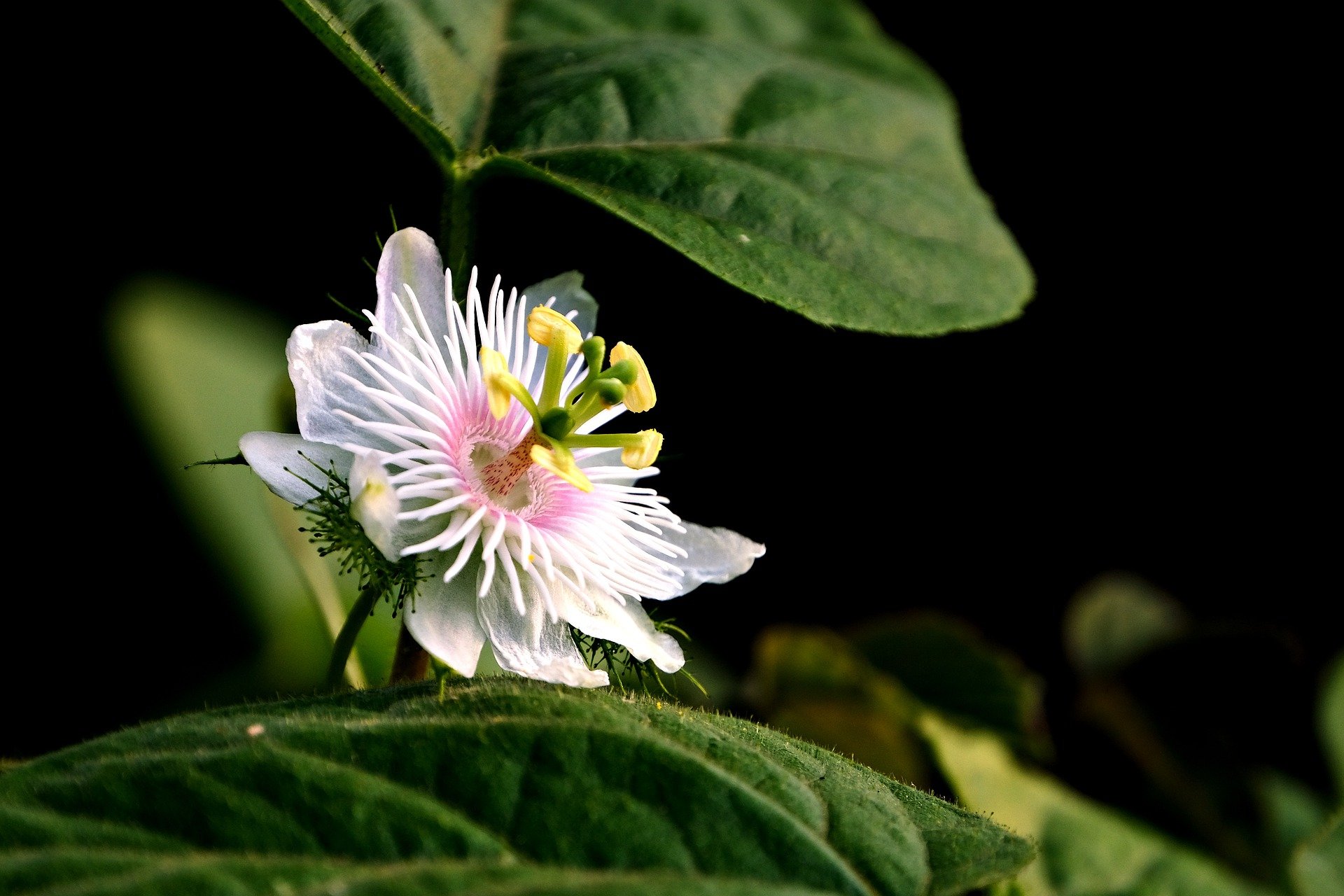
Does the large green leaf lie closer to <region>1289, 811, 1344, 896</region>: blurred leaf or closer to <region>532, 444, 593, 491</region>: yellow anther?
<region>1289, 811, 1344, 896</region>: blurred leaf

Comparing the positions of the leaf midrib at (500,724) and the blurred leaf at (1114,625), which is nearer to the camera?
the leaf midrib at (500,724)

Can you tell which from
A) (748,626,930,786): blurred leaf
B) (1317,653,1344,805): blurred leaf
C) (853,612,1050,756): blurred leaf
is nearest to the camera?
(748,626,930,786): blurred leaf

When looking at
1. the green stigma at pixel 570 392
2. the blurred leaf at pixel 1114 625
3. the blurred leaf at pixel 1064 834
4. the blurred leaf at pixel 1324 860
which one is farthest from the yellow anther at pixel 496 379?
the blurred leaf at pixel 1114 625

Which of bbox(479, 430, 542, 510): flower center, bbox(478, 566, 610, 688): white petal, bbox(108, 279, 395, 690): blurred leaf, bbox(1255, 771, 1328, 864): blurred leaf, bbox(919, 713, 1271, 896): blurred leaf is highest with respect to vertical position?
bbox(479, 430, 542, 510): flower center

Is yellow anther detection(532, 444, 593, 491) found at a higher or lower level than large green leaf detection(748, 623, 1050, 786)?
higher

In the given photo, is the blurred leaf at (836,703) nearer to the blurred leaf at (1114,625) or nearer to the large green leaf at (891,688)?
the large green leaf at (891,688)

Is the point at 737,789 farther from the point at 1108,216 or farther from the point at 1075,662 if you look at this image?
the point at 1108,216

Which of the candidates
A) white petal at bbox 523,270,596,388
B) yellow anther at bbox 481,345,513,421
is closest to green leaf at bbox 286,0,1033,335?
white petal at bbox 523,270,596,388

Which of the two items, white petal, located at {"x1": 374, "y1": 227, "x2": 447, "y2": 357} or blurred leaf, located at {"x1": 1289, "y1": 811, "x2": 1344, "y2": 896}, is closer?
white petal, located at {"x1": 374, "y1": 227, "x2": 447, "y2": 357}
